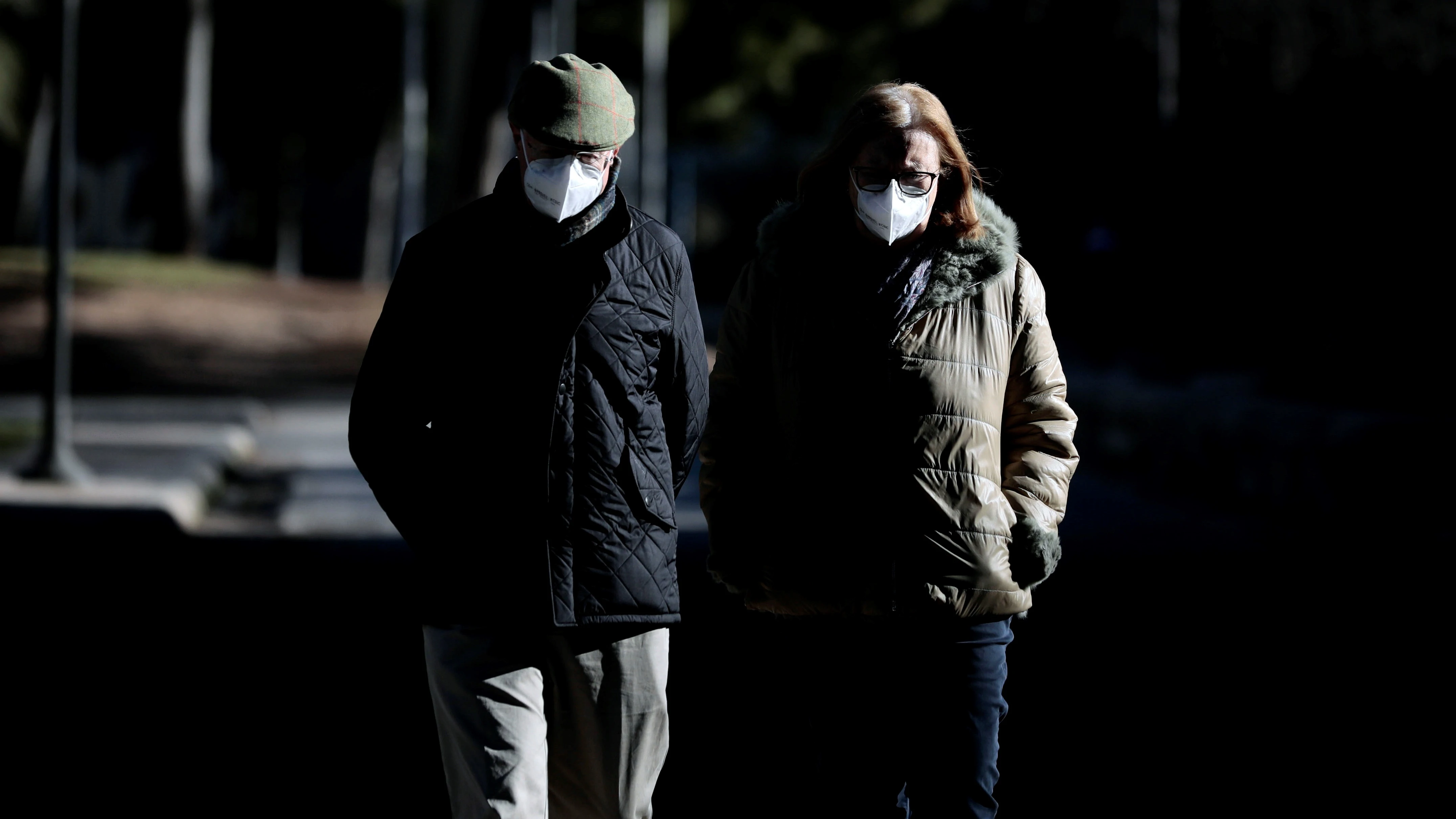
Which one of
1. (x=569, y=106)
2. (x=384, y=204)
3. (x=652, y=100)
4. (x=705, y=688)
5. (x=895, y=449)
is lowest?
(x=705, y=688)

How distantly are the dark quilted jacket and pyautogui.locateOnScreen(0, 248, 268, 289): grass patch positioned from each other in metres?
27.9

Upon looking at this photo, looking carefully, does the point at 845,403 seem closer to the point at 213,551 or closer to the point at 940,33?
the point at 213,551

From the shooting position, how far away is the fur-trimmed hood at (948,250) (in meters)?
3.44

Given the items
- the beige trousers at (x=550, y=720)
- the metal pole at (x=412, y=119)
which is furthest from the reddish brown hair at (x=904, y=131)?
the metal pole at (x=412, y=119)

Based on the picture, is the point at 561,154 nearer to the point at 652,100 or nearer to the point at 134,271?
the point at 134,271

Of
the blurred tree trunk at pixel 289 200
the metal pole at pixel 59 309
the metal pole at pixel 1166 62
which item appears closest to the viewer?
the metal pole at pixel 59 309

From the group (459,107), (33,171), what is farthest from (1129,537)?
(33,171)

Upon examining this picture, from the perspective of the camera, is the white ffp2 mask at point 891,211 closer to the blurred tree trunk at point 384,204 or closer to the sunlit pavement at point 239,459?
the sunlit pavement at point 239,459

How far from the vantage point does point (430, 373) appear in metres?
3.46

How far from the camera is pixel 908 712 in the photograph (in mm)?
3465

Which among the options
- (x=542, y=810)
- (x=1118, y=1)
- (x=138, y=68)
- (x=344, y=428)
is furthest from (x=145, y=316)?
(x=542, y=810)

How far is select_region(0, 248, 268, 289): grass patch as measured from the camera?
30.3 meters

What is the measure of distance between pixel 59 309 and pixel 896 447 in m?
10.2

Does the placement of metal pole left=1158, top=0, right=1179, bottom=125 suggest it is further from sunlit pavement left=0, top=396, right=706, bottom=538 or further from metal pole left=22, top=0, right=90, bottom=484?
metal pole left=22, top=0, right=90, bottom=484
